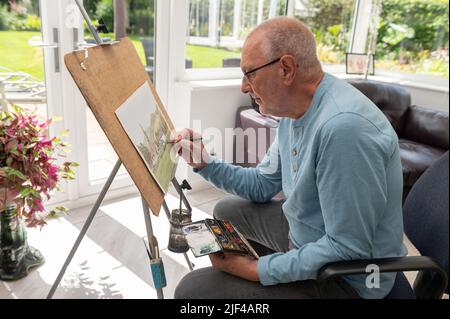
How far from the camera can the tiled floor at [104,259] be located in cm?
171

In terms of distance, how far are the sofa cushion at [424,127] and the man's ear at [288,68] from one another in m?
2.03

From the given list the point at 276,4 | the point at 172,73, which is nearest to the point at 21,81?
the point at 172,73

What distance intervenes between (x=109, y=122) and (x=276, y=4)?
273cm

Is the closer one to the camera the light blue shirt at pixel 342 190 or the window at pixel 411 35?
the light blue shirt at pixel 342 190

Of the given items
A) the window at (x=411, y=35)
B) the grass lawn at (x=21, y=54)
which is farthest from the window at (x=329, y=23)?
the grass lawn at (x=21, y=54)

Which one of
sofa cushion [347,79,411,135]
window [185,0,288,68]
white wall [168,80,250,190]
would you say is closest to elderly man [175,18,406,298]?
white wall [168,80,250,190]

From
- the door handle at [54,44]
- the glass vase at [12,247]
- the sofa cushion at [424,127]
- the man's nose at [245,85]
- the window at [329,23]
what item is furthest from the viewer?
the window at [329,23]

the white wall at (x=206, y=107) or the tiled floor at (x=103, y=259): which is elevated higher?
the white wall at (x=206, y=107)

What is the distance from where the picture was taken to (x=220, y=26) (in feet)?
9.61

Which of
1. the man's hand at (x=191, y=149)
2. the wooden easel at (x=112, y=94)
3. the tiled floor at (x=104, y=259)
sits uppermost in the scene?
the wooden easel at (x=112, y=94)

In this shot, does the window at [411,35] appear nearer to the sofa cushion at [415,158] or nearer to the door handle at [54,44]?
the sofa cushion at [415,158]

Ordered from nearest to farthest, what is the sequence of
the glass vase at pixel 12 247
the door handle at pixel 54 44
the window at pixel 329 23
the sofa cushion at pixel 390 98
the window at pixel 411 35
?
the glass vase at pixel 12 247 → the window at pixel 411 35 → the door handle at pixel 54 44 → the sofa cushion at pixel 390 98 → the window at pixel 329 23
